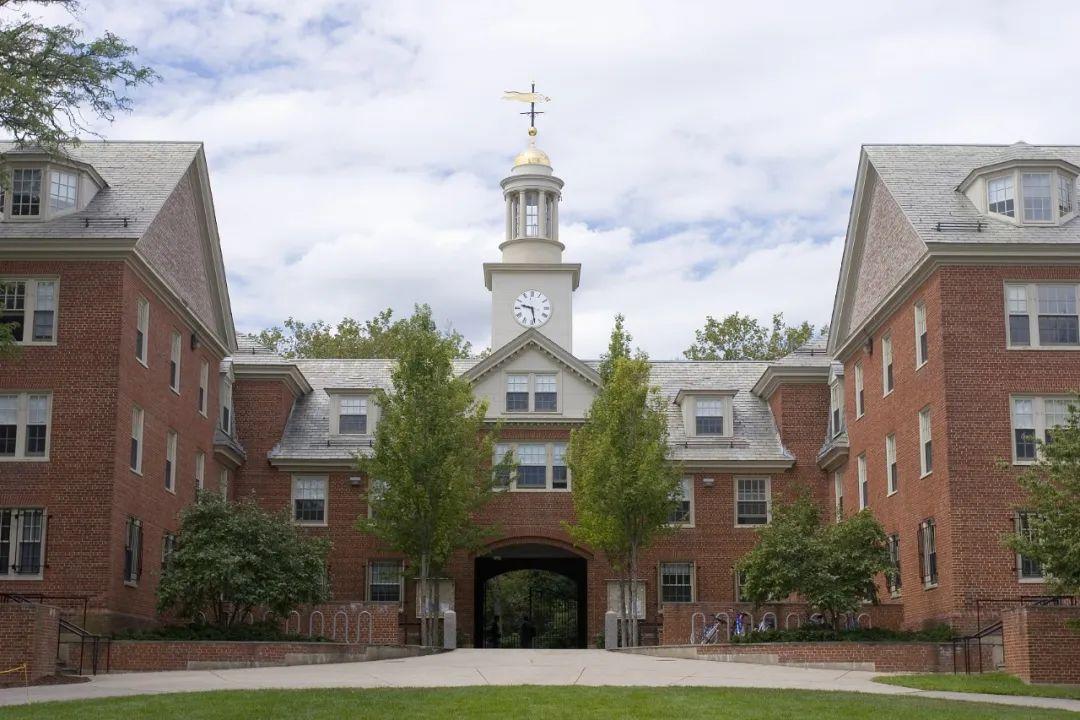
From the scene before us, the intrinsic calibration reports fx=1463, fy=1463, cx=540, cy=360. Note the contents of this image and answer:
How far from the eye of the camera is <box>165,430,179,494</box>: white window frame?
35562mm

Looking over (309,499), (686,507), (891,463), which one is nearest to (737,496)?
(686,507)

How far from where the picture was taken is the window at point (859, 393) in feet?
127

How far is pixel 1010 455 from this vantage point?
30.6m

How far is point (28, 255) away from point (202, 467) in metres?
9.59

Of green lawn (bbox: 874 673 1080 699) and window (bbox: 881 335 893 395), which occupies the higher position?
window (bbox: 881 335 893 395)

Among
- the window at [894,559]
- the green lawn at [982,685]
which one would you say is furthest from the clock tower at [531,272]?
the green lawn at [982,685]

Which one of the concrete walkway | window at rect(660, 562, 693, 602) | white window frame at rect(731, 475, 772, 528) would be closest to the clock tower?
white window frame at rect(731, 475, 772, 528)

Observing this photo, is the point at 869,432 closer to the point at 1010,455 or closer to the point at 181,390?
the point at 1010,455

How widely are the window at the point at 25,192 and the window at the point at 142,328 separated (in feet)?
9.87

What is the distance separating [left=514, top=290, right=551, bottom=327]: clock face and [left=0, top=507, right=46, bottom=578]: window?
2161 cm

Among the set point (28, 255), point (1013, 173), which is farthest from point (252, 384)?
point (1013, 173)

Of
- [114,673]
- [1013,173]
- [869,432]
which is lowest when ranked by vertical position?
[114,673]

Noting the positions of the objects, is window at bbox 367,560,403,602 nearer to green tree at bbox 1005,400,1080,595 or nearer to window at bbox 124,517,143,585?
window at bbox 124,517,143,585

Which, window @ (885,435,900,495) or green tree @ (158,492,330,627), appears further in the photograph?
window @ (885,435,900,495)
